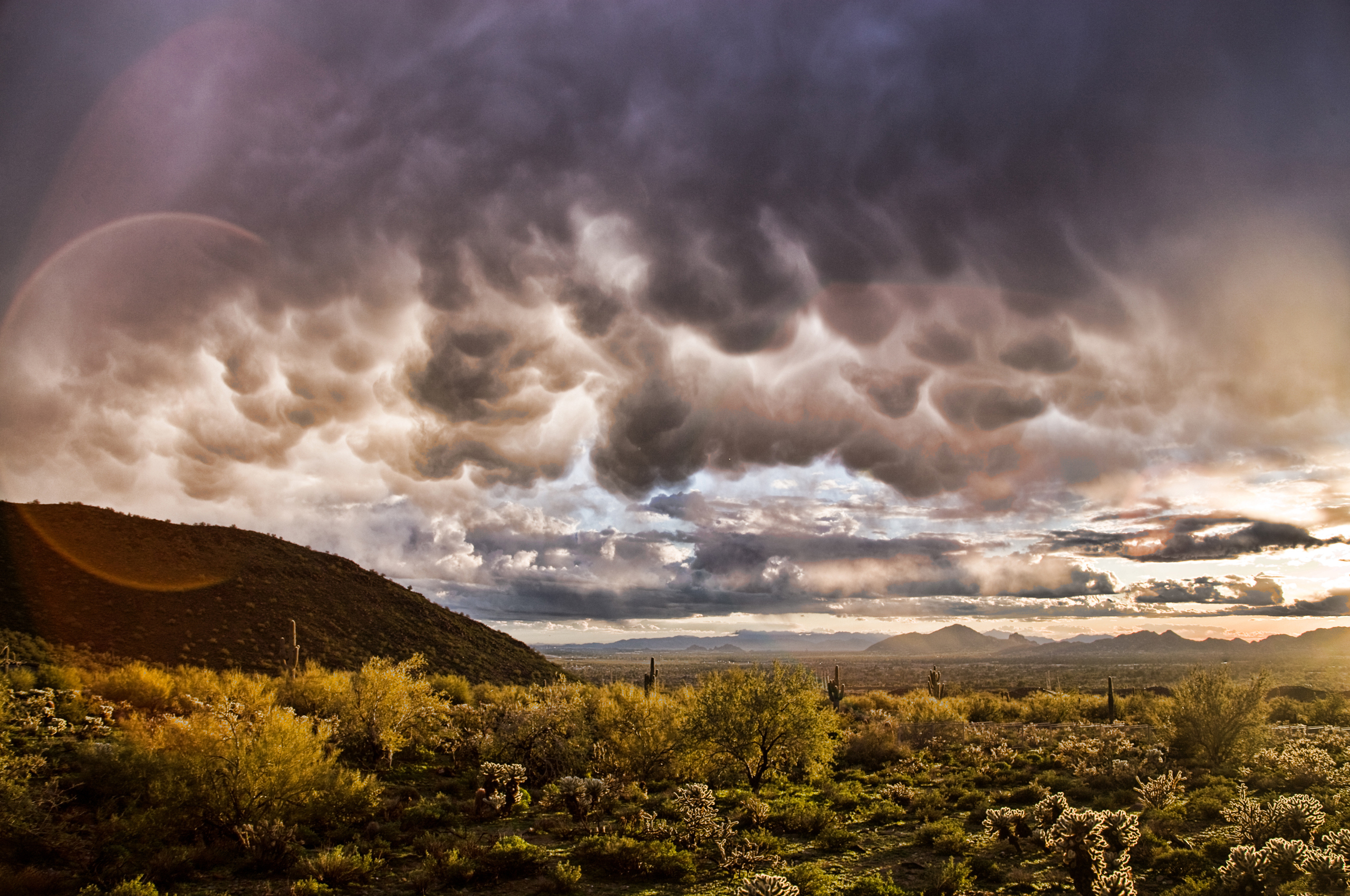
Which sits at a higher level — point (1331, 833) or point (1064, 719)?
point (1331, 833)

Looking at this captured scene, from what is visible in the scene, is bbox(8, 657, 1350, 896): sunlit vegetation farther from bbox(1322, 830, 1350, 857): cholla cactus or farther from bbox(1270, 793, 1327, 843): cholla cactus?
bbox(1322, 830, 1350, 857): cholla cactus

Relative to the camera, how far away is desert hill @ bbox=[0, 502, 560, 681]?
4366 cm

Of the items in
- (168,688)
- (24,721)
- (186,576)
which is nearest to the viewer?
(24,721)

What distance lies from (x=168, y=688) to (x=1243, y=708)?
1606 inches

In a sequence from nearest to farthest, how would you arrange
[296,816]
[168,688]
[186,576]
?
[296,816] < [168,688] < [186,576]

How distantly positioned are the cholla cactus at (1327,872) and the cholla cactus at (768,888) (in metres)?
8.26

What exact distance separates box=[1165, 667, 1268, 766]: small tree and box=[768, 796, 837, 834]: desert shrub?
1671cm

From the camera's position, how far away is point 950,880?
13.3m

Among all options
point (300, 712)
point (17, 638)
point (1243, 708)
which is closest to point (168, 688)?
point (300, 712)

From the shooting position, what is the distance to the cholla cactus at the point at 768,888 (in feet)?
36.9

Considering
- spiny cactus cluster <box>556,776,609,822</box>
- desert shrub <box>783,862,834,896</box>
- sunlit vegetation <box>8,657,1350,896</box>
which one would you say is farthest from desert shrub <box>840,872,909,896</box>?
spiny cactus cluster <box>556,776,609,822</box>

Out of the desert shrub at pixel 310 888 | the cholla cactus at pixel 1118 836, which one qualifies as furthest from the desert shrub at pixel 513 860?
the cholla cactus at pixel 1118 836

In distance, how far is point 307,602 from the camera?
56.0 m

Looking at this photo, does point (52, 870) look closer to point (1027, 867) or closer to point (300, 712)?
point (300, 712)
